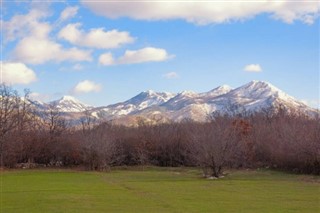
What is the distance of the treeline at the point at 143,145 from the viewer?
200ft

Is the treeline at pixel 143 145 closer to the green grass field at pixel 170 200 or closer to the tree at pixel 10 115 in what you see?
the tree at pixel 10 115

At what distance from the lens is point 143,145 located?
277 ft

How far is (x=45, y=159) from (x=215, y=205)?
61.4 m

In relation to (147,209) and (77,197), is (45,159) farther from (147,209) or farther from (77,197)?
(147,209)

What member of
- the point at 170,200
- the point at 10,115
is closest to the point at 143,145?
the point at 10,115

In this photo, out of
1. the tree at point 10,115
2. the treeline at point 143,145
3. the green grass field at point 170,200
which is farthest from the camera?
the tree at point 10,115

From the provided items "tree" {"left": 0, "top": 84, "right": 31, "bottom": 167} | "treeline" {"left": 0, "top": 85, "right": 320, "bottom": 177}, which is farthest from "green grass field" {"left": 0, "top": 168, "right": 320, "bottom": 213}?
"tree" {"left": 0, "top": 84, "right": 31, "bottom": 167}

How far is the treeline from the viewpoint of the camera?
60.9 meters

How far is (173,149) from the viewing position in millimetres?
84125

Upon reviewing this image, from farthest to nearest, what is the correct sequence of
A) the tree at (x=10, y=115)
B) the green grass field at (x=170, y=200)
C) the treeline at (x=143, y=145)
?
the tree at (x=10, y=115)
the treeline at (x=143, y=145)
the green grass field at (x=170, y=200)

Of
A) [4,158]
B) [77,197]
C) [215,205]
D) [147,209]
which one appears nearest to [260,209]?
[215,205]

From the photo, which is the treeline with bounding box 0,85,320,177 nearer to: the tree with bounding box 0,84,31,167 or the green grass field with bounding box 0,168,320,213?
the tree with bounding box 0,84,31,167

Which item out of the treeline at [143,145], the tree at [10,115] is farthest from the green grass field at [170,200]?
the tree at [10,115]

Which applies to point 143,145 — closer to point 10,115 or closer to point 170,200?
point 10,115
